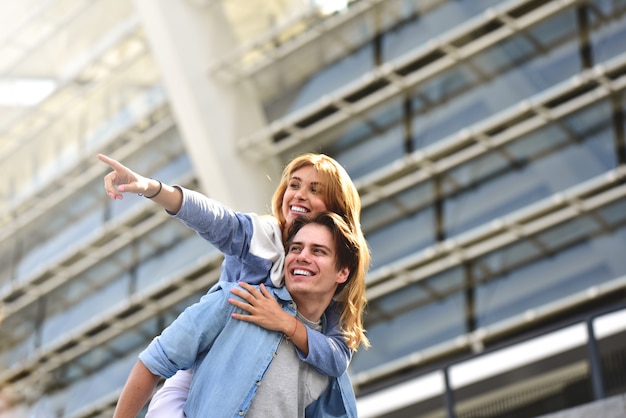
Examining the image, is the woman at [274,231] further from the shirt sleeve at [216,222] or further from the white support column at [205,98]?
the white support column at [205,98]

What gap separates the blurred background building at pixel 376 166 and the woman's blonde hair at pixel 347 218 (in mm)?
6919

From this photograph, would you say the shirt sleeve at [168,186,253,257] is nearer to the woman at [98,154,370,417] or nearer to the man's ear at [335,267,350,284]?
the woman at [98,154,370,417]

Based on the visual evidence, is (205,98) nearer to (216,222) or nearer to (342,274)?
(342,274)

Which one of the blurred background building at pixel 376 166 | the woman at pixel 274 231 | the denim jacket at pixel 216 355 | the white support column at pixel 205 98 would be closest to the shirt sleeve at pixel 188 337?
the denim jacket at pixel 216 355

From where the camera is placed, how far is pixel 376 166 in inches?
732

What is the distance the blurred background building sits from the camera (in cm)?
1611

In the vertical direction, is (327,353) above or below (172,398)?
above

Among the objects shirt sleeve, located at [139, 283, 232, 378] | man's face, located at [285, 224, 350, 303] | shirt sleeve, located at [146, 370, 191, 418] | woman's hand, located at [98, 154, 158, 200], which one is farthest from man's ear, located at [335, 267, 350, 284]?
woman's hand, located at [98, 154, 158, 200]

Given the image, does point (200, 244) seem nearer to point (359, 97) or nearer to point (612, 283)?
→ point (359, 97)

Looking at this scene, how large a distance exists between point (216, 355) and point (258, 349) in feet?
0.57

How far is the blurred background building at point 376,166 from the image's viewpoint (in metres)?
16.1

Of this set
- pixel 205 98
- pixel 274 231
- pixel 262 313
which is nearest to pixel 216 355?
pixel 262 313

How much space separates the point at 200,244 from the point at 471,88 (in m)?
5.95

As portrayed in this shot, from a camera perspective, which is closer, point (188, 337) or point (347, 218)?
point (188, 337)
